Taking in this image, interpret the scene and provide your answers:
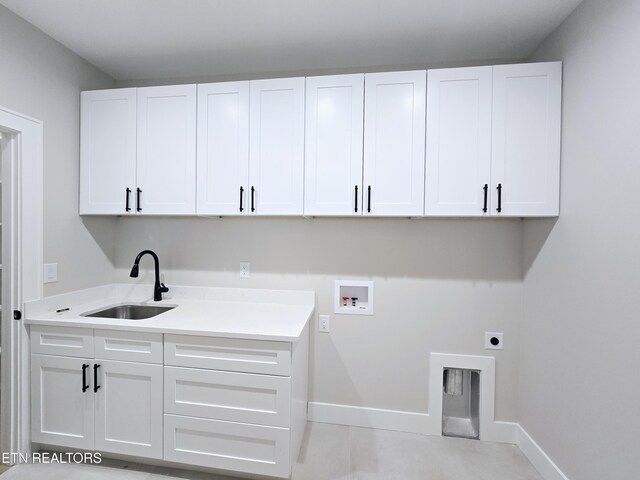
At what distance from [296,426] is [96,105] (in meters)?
2.47

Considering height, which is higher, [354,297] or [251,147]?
[251,147]

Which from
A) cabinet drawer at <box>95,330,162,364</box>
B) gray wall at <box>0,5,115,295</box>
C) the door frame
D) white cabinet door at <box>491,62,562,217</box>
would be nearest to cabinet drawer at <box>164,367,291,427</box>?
cabinet drawer at <box>95,330,162,364</box>

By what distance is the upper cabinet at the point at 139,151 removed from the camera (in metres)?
1.94

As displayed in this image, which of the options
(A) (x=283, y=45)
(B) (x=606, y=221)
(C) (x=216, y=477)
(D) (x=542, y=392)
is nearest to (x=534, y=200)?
(B) (x=606, y=221)

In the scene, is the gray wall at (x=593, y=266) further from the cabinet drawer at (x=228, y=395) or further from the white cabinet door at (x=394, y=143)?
the cabinet drawer at (x=228, y=395)

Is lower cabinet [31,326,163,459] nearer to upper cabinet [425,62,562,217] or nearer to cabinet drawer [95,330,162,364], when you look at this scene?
cabinet drawer [95,330,162,364]

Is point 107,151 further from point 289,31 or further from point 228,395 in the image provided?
point 228,395

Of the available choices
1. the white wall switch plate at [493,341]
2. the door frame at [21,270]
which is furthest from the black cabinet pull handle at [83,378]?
the white wall switch plate at [493,341]

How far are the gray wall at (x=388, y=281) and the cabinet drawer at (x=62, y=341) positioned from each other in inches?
27.1

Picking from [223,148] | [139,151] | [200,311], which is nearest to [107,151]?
[139,151]

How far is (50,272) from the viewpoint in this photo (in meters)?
1.86

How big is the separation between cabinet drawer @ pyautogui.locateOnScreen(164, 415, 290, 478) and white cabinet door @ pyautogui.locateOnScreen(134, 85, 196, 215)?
4.20 ft

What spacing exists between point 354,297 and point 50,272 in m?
2.01

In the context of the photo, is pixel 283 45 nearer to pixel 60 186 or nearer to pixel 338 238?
pixel 338 238
